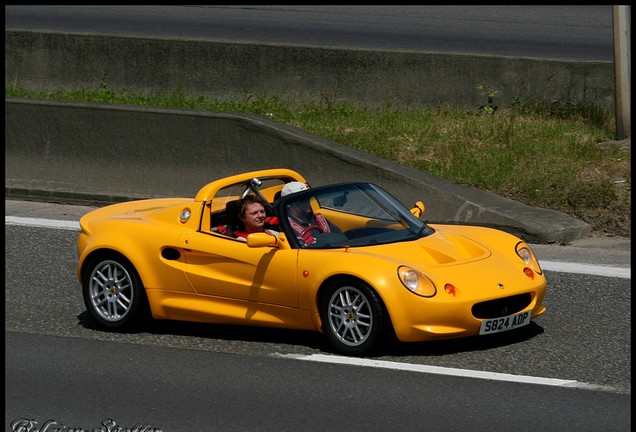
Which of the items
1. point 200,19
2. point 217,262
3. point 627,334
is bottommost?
point 627,334

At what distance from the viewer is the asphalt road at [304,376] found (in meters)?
7.22

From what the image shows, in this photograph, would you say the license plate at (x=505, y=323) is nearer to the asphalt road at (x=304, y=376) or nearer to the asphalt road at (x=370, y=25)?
the asphalt road at (x=304, y=376)

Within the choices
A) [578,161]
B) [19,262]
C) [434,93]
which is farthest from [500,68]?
[19,262]

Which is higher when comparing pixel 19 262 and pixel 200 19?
pixel 200 19

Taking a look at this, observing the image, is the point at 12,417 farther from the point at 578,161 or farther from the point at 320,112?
the point at 320,112

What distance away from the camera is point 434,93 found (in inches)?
607

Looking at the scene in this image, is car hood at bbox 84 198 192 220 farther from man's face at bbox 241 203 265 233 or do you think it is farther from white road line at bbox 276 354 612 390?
white road line at bbox 276 354 612 390

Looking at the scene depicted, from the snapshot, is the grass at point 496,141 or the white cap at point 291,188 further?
the grass at point 496,141

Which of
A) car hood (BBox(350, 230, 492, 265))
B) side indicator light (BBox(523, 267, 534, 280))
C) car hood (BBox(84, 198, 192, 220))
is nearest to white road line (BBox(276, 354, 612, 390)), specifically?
car hood (BBox(350, 230, 492, 265))

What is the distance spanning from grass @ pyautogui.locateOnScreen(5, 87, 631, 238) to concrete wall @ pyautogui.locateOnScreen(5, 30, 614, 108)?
0.14 metres

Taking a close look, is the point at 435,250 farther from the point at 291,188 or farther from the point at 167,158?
the point at 167,158

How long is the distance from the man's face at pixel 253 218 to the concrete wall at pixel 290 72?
6.45m

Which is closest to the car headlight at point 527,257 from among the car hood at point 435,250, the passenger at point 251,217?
the car hood at point 435,250

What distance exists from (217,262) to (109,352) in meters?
0.99
